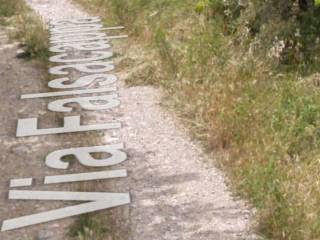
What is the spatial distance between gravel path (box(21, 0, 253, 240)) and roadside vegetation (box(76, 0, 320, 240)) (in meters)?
0.17

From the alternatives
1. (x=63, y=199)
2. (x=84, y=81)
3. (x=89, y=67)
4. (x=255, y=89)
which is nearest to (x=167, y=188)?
(x=63, y=199)

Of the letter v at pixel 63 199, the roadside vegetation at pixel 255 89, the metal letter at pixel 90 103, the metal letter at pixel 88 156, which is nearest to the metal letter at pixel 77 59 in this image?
the roadside vegetation at pixel 255 89

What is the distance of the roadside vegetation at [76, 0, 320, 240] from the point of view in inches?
172

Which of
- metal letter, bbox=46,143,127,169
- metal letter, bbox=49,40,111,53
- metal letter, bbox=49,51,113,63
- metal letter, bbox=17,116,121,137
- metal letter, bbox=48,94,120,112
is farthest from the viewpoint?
metal letter, bbox=49,40,111,53

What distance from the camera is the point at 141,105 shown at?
22.6 feet

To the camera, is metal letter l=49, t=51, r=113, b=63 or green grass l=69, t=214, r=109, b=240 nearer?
green grass l=69, t=214, r=109, b=240

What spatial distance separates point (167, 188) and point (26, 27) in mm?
6107

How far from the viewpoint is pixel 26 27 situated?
33.1ft

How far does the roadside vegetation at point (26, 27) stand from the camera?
9109mm

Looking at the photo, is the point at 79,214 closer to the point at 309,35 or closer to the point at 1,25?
the point at 309,35

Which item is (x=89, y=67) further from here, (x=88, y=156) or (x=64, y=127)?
(x=88, y=156)

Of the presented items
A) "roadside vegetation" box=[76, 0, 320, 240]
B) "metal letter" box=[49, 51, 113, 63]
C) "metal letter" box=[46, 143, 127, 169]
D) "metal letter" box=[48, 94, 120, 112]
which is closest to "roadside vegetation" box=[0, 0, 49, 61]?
"metal letter" box=[49, 51, 113, 63]

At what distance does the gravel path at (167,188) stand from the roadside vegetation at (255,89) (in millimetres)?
173

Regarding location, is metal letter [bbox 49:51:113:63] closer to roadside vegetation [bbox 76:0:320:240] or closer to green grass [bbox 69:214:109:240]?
roadside vegetation [bbox 76:0:320:240]
